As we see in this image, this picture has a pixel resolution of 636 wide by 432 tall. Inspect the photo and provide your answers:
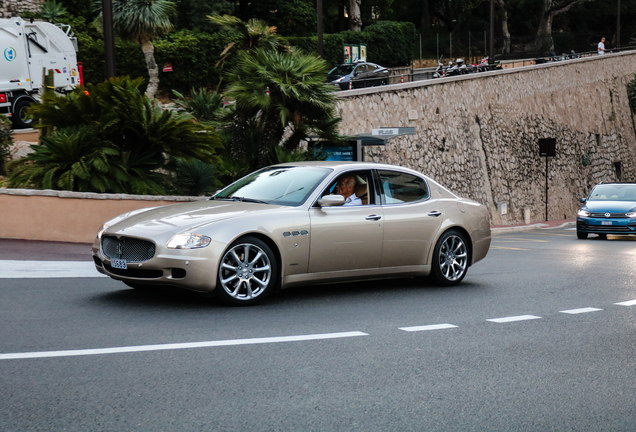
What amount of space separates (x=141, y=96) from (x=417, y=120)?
1982cm

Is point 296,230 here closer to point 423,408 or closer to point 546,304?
point 546,304

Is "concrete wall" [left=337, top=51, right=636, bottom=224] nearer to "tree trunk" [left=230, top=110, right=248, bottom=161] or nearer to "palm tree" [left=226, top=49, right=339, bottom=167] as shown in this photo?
"palm tree" [left=226, top=49, right=339, bottom=167]

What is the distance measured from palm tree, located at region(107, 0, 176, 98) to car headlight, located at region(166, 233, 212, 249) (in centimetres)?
3130

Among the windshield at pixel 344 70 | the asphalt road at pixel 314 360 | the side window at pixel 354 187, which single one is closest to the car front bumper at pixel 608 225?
the asphalt road at pixel 314 360

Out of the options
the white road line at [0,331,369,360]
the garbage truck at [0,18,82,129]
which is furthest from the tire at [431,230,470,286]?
the garbage truck at [0,18,82,129]

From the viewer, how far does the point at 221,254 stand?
25.4 ft

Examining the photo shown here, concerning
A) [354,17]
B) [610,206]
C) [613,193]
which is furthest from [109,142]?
[354,17]

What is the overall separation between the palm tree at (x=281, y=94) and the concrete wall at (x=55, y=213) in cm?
410

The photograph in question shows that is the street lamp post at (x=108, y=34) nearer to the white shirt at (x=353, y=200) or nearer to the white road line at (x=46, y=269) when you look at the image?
the white road line at (x=46, y=269)

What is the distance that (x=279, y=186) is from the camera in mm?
9086

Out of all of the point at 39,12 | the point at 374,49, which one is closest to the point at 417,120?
the point at 39,12

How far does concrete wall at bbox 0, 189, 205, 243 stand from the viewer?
13297 millimetres

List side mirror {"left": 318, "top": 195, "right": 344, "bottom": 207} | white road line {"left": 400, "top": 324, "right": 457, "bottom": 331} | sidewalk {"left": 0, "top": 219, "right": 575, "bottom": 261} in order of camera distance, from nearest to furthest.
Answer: white road line {"left": 400, "top": 324, "right": 457, "bottom": 331}, side mirror {"left": 318, "top": 195, "right": 344, "bottom": 207}, sidewalk {"left": 0, "top": 219, "right": 575, "bottom": 261}

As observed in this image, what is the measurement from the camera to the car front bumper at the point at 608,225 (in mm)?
22328
